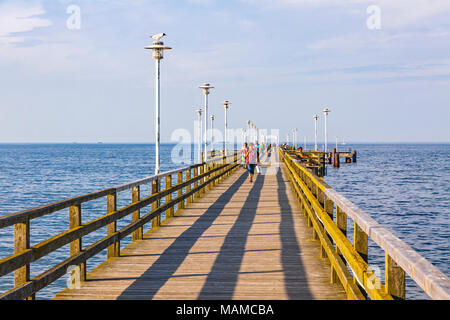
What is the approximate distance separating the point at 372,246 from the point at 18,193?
132 ft

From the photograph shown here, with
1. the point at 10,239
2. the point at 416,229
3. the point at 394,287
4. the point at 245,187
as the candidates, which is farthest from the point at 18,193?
the point at 394,287

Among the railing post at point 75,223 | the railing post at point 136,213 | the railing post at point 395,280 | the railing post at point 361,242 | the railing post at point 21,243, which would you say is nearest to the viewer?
the railing post at point 395,280

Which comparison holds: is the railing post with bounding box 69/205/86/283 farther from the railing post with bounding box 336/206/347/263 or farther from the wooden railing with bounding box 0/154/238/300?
the railing post with bounding box 336/206/347/263

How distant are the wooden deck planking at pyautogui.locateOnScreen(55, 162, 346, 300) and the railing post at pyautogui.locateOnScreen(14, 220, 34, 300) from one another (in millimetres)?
1088

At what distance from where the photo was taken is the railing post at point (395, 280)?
3.90 meters

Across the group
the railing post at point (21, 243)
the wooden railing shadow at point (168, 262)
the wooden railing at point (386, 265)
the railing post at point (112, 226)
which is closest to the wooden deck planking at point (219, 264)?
the wooden railing shadow at point (168, 262)

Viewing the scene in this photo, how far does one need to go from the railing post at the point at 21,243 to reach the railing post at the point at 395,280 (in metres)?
3.32

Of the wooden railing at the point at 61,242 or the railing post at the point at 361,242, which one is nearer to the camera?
the wooden railing at the point at 61,242

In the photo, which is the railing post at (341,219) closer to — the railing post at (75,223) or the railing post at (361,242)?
the railing post at (361,242)

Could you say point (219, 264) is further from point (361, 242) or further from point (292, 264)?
point (361, 242)

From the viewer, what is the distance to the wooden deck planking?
666 centimetres

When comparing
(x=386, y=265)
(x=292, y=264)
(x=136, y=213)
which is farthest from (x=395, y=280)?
(x=136, y=213)

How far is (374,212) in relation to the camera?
104ft

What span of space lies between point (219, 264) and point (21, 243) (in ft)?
12.0
